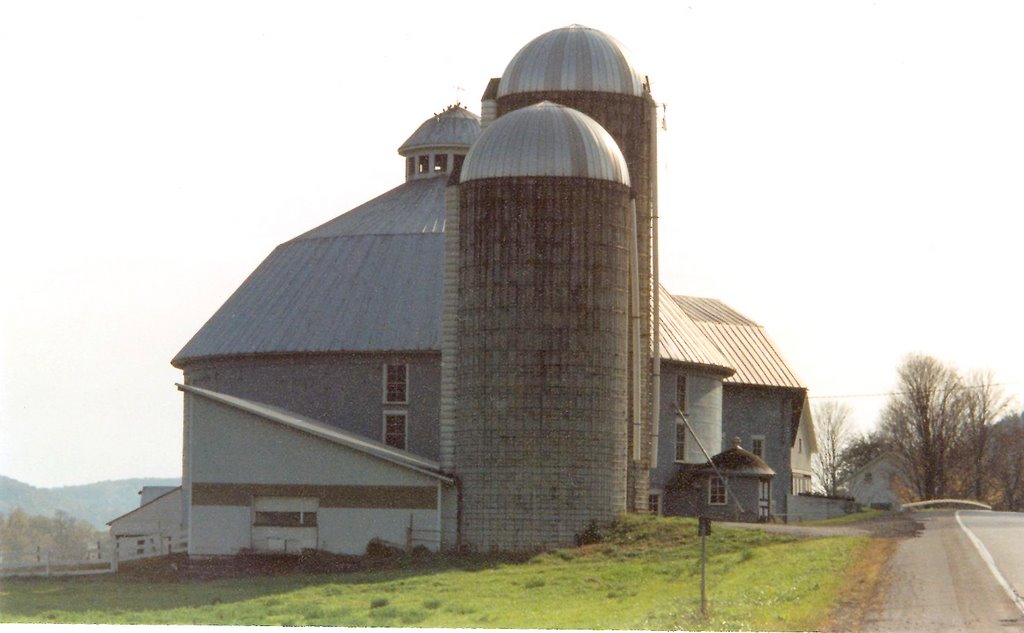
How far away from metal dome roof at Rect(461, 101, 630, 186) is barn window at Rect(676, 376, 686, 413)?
12724 millimetres

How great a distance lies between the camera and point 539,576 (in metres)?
44.4

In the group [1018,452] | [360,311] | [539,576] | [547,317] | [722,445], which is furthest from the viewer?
[1018,452]

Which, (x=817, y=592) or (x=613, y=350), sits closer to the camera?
(x=817, y=592)

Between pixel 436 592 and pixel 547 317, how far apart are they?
10.3 metres

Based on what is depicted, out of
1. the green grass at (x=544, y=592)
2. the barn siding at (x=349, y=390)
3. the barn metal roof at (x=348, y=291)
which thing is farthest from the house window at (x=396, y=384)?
the green grass at (x=544, y=592)

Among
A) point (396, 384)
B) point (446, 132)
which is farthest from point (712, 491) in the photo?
point (446, 132)

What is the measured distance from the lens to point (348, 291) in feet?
209

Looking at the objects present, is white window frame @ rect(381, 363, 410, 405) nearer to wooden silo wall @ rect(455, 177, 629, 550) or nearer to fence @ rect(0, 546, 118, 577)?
wooden silo wall @ rect(455, 177, 629, 550)

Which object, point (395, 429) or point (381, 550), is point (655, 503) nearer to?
point (395, 429)

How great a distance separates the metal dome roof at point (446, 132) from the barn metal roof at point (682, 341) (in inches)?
376

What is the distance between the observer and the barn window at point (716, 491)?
209ft

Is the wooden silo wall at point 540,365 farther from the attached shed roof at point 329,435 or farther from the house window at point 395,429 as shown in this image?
the house window at point 395,429

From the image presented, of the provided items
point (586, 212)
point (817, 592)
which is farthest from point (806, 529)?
point (817, 592)

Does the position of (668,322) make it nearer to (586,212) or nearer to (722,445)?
(722,445)
